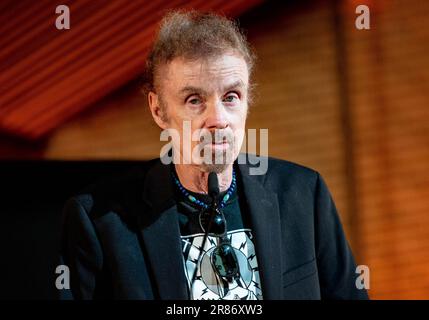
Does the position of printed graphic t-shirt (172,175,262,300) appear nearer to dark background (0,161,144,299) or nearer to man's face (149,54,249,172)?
man's face (149,54,249,172)

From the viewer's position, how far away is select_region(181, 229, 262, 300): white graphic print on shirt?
6.97 ft

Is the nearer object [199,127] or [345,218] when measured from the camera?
[199,127]

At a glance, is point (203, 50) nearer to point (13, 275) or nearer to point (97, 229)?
point (97, 229)

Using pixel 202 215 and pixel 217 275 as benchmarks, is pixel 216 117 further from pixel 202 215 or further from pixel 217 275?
pixel 217 275

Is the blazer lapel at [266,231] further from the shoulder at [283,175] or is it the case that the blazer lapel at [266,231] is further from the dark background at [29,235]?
the dark background at [29,235]

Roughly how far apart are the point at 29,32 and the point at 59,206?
694 mm

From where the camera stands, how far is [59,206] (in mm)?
3059

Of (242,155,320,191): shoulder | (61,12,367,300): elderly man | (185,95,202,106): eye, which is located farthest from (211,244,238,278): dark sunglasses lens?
(185,95,202,106): eye

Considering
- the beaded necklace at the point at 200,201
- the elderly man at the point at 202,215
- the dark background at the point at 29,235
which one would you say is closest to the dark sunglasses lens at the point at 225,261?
the elderly man at the point at 202,215

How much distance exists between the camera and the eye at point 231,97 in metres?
2.19
